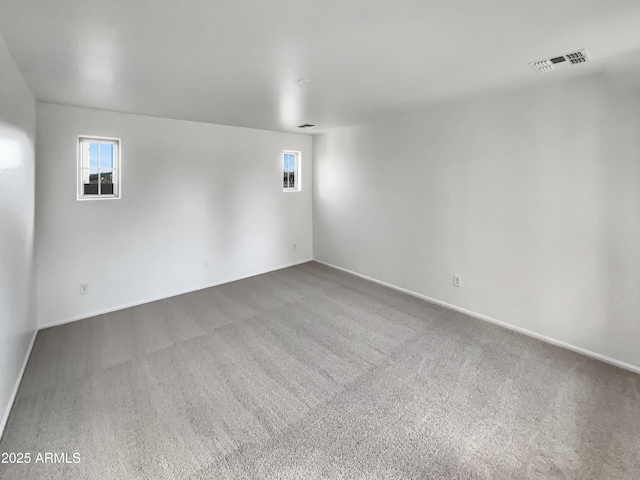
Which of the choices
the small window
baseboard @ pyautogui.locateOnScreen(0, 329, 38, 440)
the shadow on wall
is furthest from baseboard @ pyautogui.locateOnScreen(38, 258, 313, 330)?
the shadow on wall

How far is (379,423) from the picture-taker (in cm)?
199

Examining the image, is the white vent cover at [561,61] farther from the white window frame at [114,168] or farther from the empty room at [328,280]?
the white window frame at [114,168]

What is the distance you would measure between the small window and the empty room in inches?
34.1

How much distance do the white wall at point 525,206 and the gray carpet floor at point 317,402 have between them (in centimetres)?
43

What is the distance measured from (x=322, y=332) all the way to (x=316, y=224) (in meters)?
2.98

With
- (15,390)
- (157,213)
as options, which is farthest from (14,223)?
(157,213)

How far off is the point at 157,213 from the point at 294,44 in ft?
10.2

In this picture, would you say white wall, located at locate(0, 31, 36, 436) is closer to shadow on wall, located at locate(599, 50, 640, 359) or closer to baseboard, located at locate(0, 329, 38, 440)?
baseboard, located at locate(0, 329, 38, 440)

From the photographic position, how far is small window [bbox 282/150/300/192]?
5.62 meters

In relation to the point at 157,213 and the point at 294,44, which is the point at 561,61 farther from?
the point at 157,213

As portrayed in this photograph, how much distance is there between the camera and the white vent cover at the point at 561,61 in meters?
2.18

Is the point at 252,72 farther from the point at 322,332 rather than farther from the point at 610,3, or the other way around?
the point at 322,332

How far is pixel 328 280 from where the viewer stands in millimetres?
4922

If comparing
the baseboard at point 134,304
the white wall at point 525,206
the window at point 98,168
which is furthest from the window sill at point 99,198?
the white wall at point 525,206
